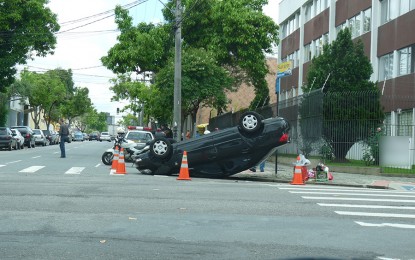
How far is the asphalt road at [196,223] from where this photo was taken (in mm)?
7191

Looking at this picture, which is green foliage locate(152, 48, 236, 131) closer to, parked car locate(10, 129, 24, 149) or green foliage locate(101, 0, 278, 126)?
green foliage locate(101, 0, 278, 126)

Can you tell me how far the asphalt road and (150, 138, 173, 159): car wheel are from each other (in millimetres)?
3623

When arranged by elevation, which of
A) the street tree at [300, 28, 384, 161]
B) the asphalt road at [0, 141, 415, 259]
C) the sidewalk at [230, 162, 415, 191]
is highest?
the street tree at [300, 28, 384, 161]

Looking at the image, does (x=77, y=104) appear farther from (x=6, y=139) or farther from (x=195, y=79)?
(x=195, y=79)

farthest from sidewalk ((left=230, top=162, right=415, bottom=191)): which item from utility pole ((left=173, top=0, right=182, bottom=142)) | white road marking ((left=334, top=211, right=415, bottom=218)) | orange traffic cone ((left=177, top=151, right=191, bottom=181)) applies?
utility pole ((left=173, top=0, right=182, bottom=142))

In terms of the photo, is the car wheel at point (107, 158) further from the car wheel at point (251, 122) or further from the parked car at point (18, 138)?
the parked car at point (18, 138)

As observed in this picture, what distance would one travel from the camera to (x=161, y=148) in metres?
18.2

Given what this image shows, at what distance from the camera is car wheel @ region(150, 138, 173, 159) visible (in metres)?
18.1

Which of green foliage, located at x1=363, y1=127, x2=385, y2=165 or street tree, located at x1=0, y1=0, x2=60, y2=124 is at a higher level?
street tree, located at x1=0, y1=0, x2=60, y2=124

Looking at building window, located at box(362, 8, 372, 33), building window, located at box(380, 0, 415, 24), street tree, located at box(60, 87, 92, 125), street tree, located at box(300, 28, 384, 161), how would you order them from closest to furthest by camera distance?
street tree, located at box(300, 28, 384, 161) → building window, located at box(380, 0, 415, 24) → building window, located at box(362, 8, 372, 33) → street tree, located at box(60, 87, 92, 125)

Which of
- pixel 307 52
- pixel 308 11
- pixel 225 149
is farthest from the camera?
pixel 308 11

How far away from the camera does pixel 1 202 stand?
1092cm

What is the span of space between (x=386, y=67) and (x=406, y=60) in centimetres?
226

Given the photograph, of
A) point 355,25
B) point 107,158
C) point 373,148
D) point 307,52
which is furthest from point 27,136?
point 373,148
